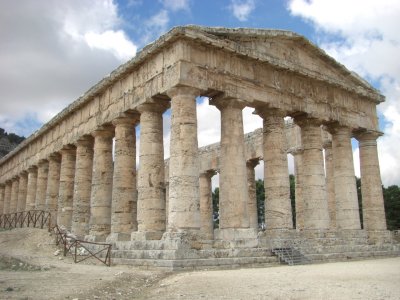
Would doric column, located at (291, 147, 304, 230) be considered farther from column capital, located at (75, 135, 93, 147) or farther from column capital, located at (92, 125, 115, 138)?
column capital, located at (75, 135, 93, 147)

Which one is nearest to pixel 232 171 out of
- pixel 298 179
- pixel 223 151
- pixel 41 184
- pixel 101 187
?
pixel 223 151

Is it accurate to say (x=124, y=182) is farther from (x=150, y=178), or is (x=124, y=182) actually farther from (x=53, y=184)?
(x=53, y=184)

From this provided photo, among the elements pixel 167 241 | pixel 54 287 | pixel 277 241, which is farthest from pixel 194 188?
pixel 54 287

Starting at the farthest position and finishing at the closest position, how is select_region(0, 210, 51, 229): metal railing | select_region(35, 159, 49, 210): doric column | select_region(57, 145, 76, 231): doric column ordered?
select_region(35, 159, 49, 210): doric column, select_region(57, 145, 76, 231): doric column, select_region(0, 210, 51, 229): metal railing

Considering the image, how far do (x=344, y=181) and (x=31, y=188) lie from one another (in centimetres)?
2436

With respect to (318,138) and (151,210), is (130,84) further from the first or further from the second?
(318,138)

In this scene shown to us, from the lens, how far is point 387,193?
46156mm

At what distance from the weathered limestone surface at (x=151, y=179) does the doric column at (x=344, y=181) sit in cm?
1024

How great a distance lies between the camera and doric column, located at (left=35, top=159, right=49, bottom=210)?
3184cm

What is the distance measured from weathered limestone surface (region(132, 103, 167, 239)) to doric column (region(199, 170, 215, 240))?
40.1 feet

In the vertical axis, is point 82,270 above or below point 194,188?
below

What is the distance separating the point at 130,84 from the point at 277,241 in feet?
33.7

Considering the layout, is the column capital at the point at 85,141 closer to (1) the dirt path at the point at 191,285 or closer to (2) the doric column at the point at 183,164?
(2) the doric column at the point at 183,164

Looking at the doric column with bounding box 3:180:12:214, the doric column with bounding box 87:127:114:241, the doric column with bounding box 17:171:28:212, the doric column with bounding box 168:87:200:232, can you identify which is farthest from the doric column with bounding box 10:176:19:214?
the doric column with bounding box 168:87:200:232
